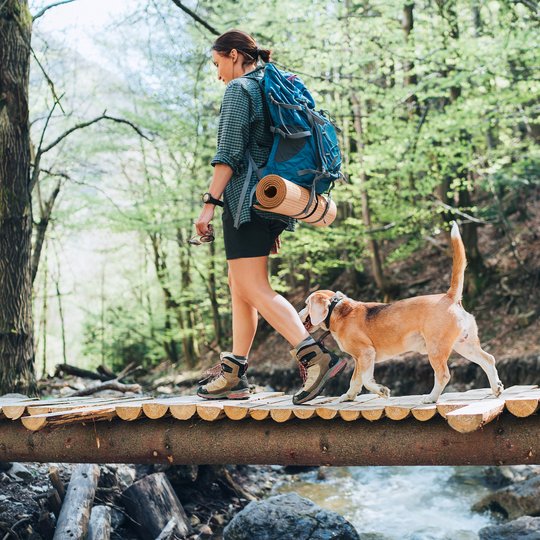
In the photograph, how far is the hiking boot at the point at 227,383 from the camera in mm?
4238

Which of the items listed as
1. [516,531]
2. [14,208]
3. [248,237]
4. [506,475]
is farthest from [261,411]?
[506,475]

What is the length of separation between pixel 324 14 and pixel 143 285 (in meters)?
14.2

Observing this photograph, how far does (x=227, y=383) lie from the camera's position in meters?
4.26

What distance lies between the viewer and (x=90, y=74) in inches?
754

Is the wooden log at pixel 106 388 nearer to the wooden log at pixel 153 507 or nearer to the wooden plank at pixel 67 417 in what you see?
the wooden log at pixel 153 507

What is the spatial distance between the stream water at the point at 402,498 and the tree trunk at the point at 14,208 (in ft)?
12.8

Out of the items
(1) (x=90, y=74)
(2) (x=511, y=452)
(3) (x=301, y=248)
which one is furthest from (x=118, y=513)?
(1) (x=90, y=74)

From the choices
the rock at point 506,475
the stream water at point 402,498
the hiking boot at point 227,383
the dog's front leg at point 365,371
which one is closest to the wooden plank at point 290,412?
the dog's front leg at point 365,371

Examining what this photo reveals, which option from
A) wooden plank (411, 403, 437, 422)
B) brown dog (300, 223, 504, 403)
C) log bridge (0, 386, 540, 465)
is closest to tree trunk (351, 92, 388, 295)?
brown dog (300, 223, 504, 403)

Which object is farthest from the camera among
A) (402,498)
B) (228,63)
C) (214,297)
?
(214,297)

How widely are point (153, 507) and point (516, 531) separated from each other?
10.9ft

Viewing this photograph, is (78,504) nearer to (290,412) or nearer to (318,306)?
(290,412)

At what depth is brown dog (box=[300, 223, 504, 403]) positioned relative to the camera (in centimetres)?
381

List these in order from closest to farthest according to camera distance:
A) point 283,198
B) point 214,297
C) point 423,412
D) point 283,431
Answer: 1. point 423,412
2. point 283,198
3. point 283,431
4. point 214,297
